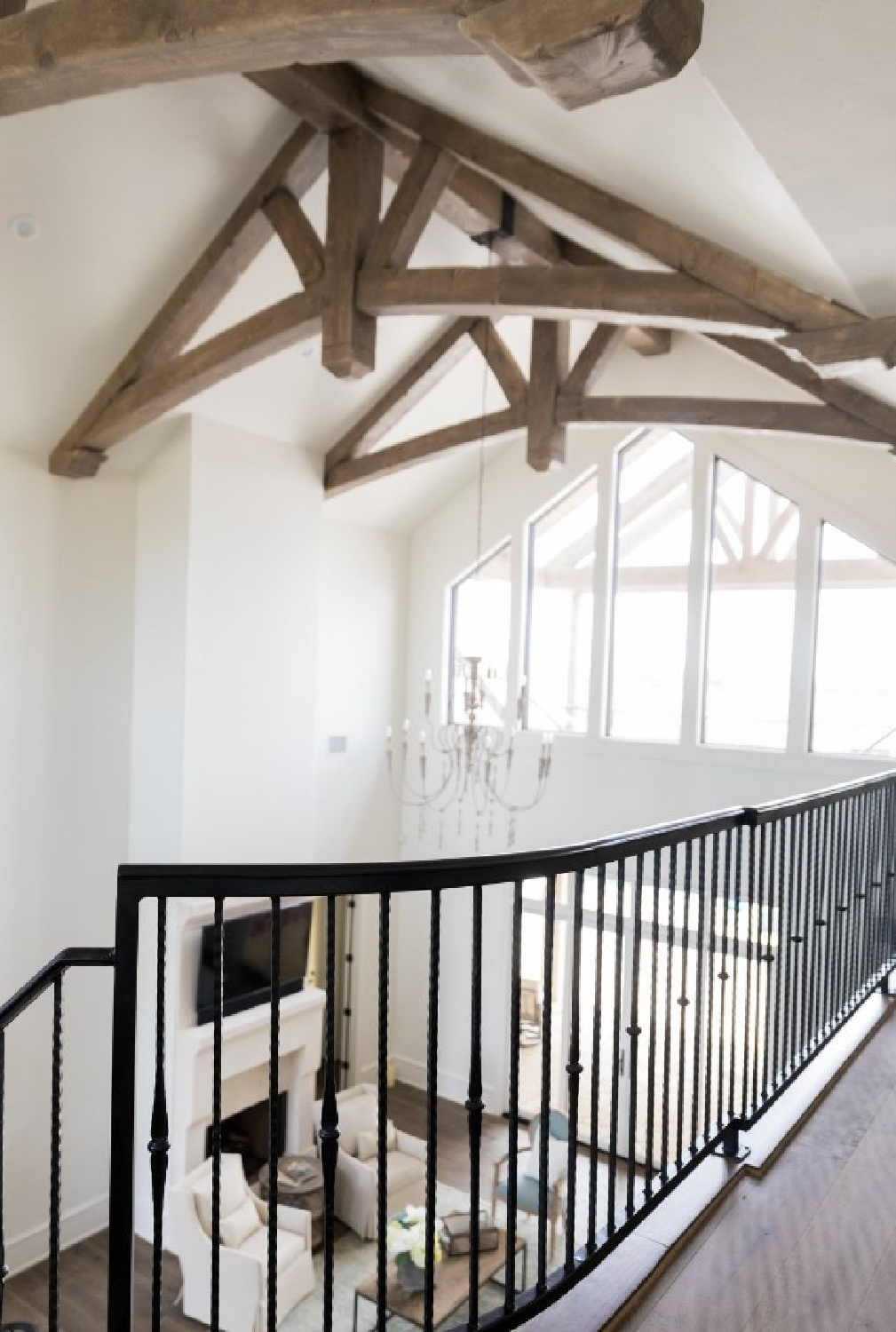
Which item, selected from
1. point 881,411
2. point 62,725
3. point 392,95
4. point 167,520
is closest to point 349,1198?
point 62,725

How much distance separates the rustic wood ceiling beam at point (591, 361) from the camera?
248 inches

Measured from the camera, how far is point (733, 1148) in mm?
2531

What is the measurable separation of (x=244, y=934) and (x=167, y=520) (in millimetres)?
3134

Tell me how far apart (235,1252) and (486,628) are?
5419 mm

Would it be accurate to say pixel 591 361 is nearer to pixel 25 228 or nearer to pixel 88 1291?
pixel 25 228

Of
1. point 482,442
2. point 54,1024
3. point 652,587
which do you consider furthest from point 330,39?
point 652,587

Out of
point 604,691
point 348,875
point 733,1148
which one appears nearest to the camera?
point 348,875

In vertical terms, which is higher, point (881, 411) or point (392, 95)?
point (392, 95)

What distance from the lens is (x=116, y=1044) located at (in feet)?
5.15

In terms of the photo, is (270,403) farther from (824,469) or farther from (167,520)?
(824,469)

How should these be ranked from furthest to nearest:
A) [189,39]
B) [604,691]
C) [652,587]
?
[604,691] → [652,587] → [189,39]

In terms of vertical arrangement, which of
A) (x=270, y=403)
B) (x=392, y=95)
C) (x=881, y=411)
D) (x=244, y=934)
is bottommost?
(x=244, y=934)

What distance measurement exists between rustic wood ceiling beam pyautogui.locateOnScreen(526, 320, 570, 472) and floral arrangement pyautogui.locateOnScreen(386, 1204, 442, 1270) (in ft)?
15.7

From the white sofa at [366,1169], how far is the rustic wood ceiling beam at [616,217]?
6.09 meters
